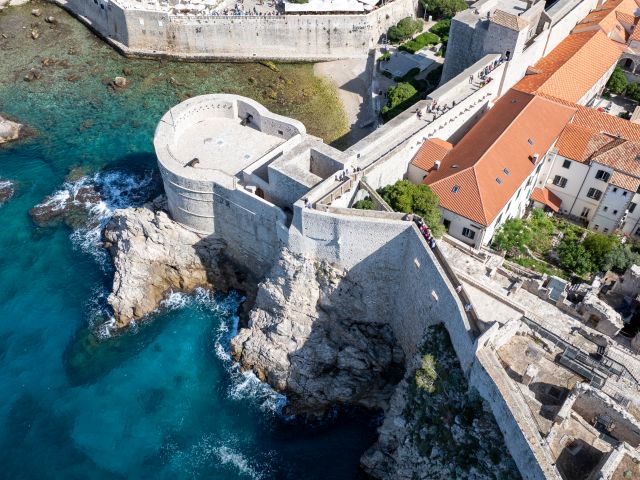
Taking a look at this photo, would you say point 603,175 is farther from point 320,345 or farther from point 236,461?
point 236,461

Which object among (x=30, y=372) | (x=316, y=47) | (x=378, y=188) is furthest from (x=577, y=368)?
(x=316, y=47)

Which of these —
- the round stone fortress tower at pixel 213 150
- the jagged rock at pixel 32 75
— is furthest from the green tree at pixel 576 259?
the jagged rock at pixel 32 75

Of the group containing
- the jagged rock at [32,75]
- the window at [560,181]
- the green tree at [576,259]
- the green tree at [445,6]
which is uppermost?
the green tree at [445,6]

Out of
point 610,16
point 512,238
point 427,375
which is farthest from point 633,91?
point 427,375

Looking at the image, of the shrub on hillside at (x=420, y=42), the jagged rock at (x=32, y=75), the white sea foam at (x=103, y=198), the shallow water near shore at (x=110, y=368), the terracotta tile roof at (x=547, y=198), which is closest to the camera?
the shallow water near shore at (x=110, y=368)

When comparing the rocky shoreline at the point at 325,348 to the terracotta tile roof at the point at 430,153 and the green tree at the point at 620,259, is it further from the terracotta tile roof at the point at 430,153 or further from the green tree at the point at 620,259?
the green tree at the point at 620,259

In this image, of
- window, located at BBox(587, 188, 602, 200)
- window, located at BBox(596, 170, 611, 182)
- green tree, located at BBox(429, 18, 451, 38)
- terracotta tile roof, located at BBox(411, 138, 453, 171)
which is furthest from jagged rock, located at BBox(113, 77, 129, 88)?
window, located at BBox(596, 170, 611, 182)

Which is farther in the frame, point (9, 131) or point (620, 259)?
point (9, 131)

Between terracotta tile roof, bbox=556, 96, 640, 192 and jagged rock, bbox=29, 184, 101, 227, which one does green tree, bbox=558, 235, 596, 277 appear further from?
jagged rock, bbox=29, 184, 101, 227
